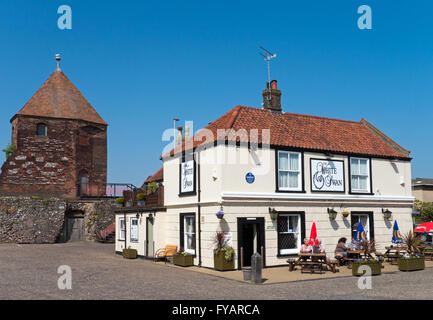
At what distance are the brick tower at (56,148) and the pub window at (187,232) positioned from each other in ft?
67.6

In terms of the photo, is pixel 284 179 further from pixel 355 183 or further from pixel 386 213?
pixel 386 213

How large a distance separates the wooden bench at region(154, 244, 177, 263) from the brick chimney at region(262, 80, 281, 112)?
7.91 meters

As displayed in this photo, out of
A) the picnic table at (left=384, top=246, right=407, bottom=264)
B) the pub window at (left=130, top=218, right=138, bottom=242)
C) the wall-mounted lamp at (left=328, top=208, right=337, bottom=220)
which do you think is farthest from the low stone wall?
the picnic table at (left=384, top=246, right=407, bottom=264)

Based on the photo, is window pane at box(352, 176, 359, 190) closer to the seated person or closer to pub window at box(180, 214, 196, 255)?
the seated person

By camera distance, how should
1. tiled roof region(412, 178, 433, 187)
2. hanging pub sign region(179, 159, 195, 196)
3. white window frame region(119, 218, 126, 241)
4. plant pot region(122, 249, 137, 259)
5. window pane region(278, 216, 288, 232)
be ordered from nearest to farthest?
window pane region(278, 216, 288, 232)
hanging pub sign region(179, 159, 195, 196)
plant pot region(122, 249, 137, 259)
white window frame region(119, 218, 126, 241)
tiled roof region(412, 178, 433, 187)

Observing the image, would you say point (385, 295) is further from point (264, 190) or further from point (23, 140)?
point (23, 140)

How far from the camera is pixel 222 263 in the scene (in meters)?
17.0

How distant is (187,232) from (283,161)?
524 centimetres

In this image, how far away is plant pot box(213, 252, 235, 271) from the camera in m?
17.0

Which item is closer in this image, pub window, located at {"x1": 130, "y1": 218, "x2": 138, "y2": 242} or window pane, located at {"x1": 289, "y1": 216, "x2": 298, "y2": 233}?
window pane, located at {"x1": 289, "y1": 216, "x2": 298, "y2": 233}

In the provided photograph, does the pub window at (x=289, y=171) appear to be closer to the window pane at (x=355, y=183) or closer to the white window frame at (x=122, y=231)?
the window pane at (x=355, y=183)

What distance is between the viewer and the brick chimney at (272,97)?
21.5 meters

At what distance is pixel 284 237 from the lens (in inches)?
739

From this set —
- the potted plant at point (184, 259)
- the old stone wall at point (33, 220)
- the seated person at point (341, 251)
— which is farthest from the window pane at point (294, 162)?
the old stone wall at point (33, 220)
